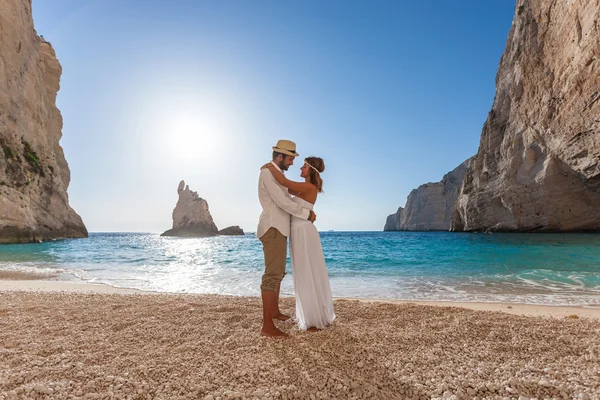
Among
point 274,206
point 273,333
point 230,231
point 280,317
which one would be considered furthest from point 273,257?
point 230,231

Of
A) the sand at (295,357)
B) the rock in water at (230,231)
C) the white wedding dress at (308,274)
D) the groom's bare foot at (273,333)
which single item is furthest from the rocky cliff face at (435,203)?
the groom's bare foot at (273,333)

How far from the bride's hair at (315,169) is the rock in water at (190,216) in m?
78.1

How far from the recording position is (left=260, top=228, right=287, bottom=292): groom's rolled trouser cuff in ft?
11.7

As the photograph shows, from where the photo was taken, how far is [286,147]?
12.3 ft

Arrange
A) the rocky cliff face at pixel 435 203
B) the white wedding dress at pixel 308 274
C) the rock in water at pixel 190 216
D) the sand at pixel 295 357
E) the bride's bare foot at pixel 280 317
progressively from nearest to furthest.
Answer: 1. the sand at pixel 295 357
2. the white wedding dress at pixel 308 274
3. the bride's bare foot at pixel 280 317
4. the rock in water at pixel 190 216
5. the rocky cliff face at pixel 435 203

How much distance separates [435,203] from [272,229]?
11114 centimetres

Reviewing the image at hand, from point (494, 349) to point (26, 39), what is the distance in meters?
53.6

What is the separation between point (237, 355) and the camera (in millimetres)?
2879

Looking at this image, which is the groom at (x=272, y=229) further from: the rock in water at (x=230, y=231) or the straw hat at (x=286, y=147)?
the rock in water at (x=230, y=231)

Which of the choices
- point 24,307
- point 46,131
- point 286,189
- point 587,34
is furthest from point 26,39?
point 587,34

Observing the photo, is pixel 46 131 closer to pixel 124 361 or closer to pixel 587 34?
pixel 124 361

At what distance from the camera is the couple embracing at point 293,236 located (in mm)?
3551

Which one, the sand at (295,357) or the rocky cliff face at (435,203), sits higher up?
the rocky cliff face at (435,203)

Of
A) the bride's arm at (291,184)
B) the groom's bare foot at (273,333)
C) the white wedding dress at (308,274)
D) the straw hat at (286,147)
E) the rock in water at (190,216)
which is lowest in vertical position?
the groom's bare foot at (273,333)
